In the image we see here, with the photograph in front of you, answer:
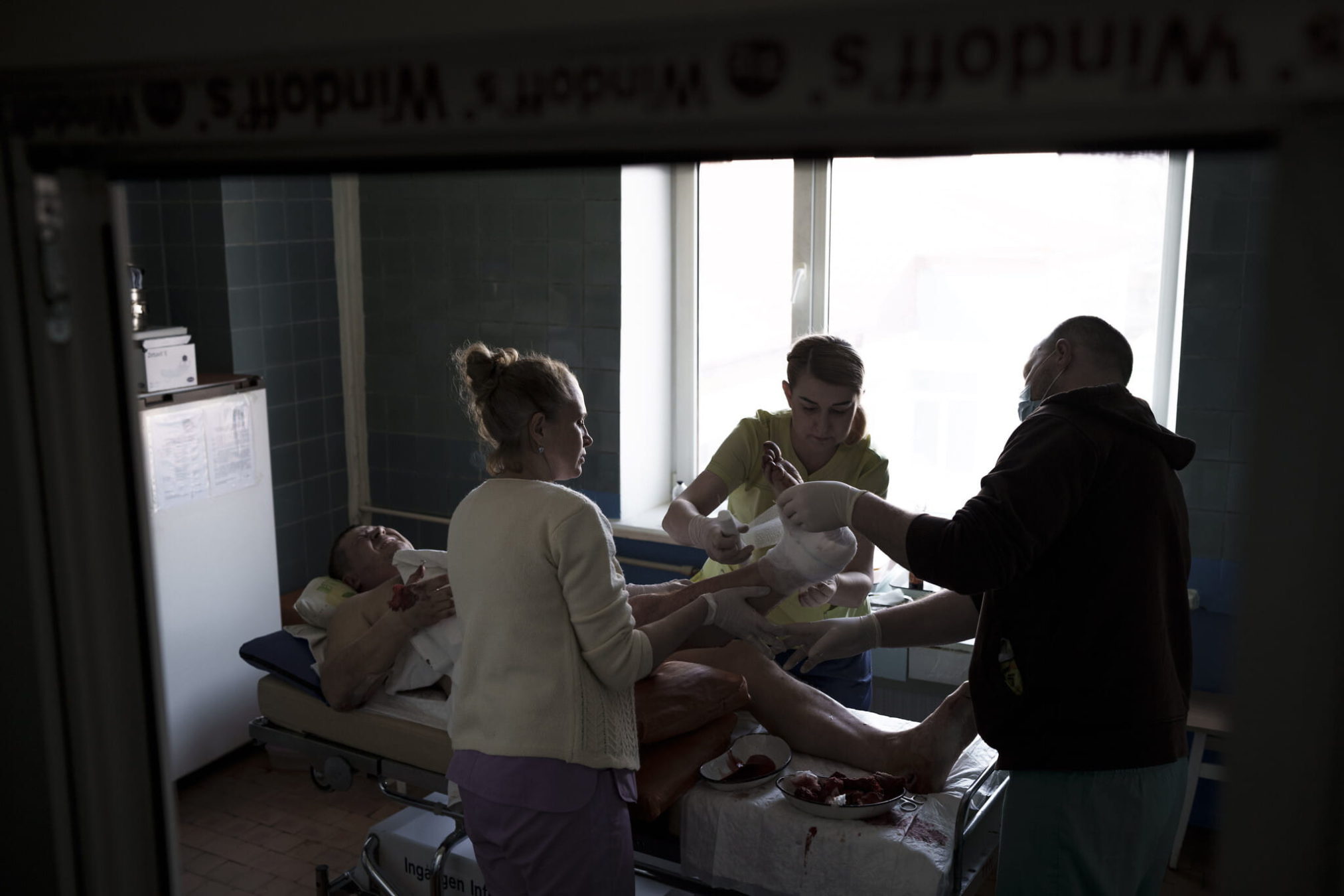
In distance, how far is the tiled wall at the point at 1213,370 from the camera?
3.22 metres

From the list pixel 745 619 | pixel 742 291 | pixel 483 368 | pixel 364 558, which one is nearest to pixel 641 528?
pixel 742 291

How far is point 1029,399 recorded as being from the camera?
2.20 m

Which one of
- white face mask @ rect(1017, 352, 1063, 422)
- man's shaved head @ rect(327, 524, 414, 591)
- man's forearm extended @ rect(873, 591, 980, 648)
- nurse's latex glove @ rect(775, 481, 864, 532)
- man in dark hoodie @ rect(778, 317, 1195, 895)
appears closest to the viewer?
man in dark hoodie @ rect(778, 317, 1195, 895)

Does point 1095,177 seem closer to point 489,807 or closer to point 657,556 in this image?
point 657,556

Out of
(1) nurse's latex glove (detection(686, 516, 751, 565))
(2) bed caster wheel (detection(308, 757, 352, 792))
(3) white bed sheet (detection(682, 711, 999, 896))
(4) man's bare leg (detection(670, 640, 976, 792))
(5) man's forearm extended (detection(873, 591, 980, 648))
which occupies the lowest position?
(2) bed caster wheel (detection(308, 757, 352, 792))

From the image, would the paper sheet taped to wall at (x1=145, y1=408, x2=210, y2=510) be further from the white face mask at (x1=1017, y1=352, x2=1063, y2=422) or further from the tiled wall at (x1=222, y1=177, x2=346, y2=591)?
the white face mask at (x1=1017, y1=352, x2=1063, y2=422)

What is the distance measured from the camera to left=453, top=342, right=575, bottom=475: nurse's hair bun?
1921 millimetres

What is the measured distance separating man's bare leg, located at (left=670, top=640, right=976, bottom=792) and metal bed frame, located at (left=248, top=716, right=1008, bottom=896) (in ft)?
0.32

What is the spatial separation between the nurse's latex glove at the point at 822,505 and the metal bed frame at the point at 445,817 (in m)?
0.57

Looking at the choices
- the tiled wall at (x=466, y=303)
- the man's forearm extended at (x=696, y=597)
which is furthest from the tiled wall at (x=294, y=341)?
the man's forearm extended at (x=696, y=597)

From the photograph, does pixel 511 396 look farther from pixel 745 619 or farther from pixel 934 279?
pixel 934 279

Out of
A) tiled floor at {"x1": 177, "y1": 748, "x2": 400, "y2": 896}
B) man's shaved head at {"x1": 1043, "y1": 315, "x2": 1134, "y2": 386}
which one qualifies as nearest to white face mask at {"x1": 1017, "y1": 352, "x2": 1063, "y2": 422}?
man's shaved head at {"x1": 1043, "y1": 315, "x2": 1134, "y2": 386}

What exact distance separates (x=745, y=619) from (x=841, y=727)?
1.05 ft

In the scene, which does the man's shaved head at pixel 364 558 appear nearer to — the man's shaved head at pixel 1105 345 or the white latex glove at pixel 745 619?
the white latex glove at pixel 745 619
